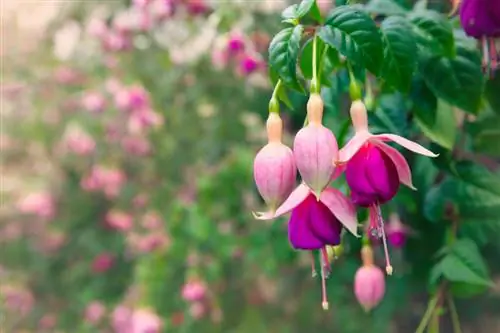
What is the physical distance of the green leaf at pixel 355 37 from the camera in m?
0.44

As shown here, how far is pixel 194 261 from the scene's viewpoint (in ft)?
4.81

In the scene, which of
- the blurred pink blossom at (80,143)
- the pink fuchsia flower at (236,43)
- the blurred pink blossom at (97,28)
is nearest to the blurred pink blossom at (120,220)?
the blurred pink blossom at (80,143)

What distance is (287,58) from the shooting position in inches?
17.8

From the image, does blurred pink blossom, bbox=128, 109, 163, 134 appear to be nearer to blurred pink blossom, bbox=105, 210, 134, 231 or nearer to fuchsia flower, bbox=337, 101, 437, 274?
blurred pink blossom, bbox=105, 210, 134, 231

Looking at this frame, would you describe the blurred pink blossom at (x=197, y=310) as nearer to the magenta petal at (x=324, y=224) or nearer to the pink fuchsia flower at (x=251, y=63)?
the pink fuchsia flower at (x=251, y=63)

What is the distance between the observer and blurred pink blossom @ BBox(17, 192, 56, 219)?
2.00 metres

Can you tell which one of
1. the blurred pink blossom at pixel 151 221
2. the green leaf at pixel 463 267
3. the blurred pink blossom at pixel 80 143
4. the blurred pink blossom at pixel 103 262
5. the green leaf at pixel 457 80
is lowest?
the blurred pink blossom at pixel 103 262

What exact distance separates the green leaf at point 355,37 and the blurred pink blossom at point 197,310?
1.04m

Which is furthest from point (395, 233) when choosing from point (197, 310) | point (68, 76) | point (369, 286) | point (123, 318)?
point (68, 76)

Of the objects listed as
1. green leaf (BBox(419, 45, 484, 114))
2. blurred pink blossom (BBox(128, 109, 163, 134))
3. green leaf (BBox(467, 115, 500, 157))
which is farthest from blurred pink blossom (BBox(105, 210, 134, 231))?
green leaf (BBox(419, 45, 484, 114))

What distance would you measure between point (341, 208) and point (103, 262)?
155cm

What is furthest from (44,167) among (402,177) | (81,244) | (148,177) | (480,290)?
(402,177)

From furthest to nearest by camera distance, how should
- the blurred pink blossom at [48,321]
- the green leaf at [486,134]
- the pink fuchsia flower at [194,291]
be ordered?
1. the blurred pink blossom at [48,321]
2. the pink fuchsia flower at [194,291]
3. the green leaf at [486,134]

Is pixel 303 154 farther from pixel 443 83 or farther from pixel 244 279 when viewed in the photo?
pixel 244 279
